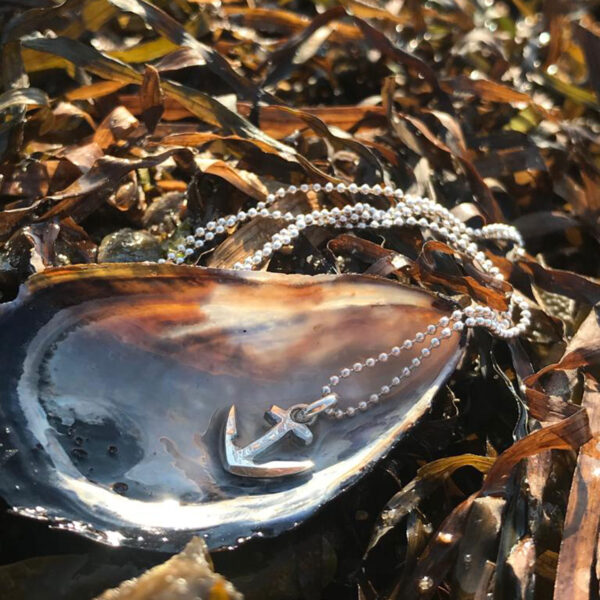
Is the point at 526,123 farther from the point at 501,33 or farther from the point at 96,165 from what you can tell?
the point at 96,165

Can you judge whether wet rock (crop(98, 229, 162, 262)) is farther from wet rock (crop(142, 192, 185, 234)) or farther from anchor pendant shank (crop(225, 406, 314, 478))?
anchor pendant shank (crop(225, 406, 314, 478))

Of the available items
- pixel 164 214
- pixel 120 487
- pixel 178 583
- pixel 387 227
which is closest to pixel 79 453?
pixel 120 487

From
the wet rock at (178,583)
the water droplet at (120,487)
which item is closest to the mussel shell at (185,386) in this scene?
the water droplet at (120,487)

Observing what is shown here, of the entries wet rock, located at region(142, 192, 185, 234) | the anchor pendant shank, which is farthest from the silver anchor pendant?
wet rock, located at region(142, 192, 185, 234)

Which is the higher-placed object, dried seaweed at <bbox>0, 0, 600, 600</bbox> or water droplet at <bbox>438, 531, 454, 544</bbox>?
dried seaweed at <bbox>0, 0, 600, 600</bbox>

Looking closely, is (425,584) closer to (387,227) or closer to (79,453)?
(79,453)

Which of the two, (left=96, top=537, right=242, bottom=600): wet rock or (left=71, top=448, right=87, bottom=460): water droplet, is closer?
(left=96, top=537, right=242, bottom=600): wet rock

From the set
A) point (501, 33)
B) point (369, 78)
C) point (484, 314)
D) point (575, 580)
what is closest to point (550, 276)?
point (484, 314)

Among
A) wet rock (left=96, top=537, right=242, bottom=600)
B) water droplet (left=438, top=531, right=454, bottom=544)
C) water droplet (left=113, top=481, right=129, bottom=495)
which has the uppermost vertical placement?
wet rock (left=96, top=537, right=242, bottom=600)
